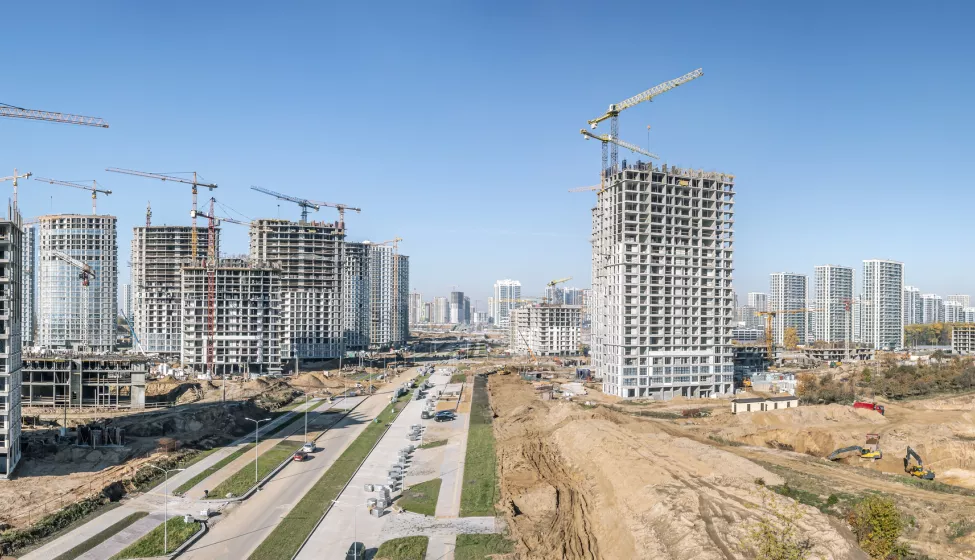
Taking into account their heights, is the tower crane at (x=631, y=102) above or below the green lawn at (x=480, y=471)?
above

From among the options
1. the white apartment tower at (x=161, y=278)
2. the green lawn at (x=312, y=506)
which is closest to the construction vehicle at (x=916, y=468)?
the green lawn at (x=312, y=506)

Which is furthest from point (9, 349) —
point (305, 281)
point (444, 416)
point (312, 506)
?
point (305, 281)

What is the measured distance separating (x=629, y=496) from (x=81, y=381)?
277 ft

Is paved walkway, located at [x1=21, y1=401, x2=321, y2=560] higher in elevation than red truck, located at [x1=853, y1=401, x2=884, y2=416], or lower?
lower

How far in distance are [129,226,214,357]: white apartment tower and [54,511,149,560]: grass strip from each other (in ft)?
428

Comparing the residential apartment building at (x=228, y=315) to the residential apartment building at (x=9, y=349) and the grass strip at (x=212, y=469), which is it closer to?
the grass strip at (x=212, y=469)

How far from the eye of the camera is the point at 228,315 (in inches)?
5453

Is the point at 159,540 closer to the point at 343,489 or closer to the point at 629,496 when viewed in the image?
the point at 343,489

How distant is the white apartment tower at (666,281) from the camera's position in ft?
359

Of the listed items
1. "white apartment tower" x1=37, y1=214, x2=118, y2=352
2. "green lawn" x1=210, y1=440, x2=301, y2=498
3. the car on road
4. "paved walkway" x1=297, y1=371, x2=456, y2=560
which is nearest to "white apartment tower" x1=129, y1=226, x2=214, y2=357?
"white apartment tower" x1=37, y1=214, x2=118, y2=352

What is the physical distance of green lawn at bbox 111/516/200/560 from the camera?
44.3 m

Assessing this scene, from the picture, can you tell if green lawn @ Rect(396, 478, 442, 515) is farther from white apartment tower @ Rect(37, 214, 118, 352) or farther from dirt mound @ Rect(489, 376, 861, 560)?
white apartment tower @ Rect(37, 214, 118, 352)

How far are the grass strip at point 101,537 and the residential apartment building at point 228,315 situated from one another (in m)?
88.0

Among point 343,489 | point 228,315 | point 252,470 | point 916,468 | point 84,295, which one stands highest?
point 84,295
